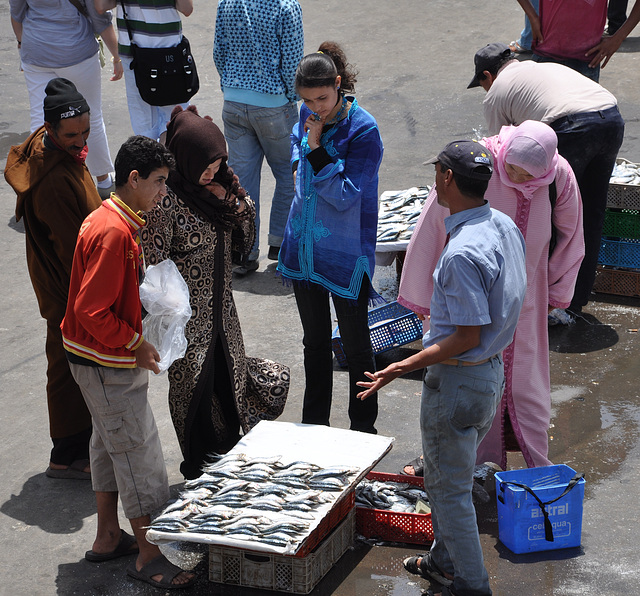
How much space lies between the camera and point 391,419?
18.4 feet

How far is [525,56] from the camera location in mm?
11375

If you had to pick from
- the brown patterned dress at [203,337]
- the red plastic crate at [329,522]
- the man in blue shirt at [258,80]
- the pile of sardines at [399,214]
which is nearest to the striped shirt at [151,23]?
the man in blue shirt at [258,80]

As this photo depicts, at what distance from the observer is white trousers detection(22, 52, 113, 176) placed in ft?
26.7

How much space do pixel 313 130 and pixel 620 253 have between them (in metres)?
3.21

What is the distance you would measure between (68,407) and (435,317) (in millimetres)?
2284

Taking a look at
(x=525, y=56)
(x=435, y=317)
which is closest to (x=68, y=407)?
(x=435, y=317)

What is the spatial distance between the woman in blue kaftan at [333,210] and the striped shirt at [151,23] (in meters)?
2.82

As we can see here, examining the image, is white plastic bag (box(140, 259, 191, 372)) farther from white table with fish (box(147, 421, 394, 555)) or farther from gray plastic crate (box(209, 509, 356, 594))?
gray plastic crate (box(209, 509, 356, 594))

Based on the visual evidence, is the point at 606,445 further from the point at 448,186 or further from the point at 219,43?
the point at 219,43

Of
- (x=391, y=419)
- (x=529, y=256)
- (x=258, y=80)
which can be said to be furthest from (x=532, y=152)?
(x=258, y=80)

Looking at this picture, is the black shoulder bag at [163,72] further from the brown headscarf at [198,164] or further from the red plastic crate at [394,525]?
the red plastic crate at [394,525]

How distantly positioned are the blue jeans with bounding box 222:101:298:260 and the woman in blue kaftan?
81.6 inches

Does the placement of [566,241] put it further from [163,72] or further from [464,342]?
[163,72]

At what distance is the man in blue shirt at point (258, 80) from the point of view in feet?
23.0
